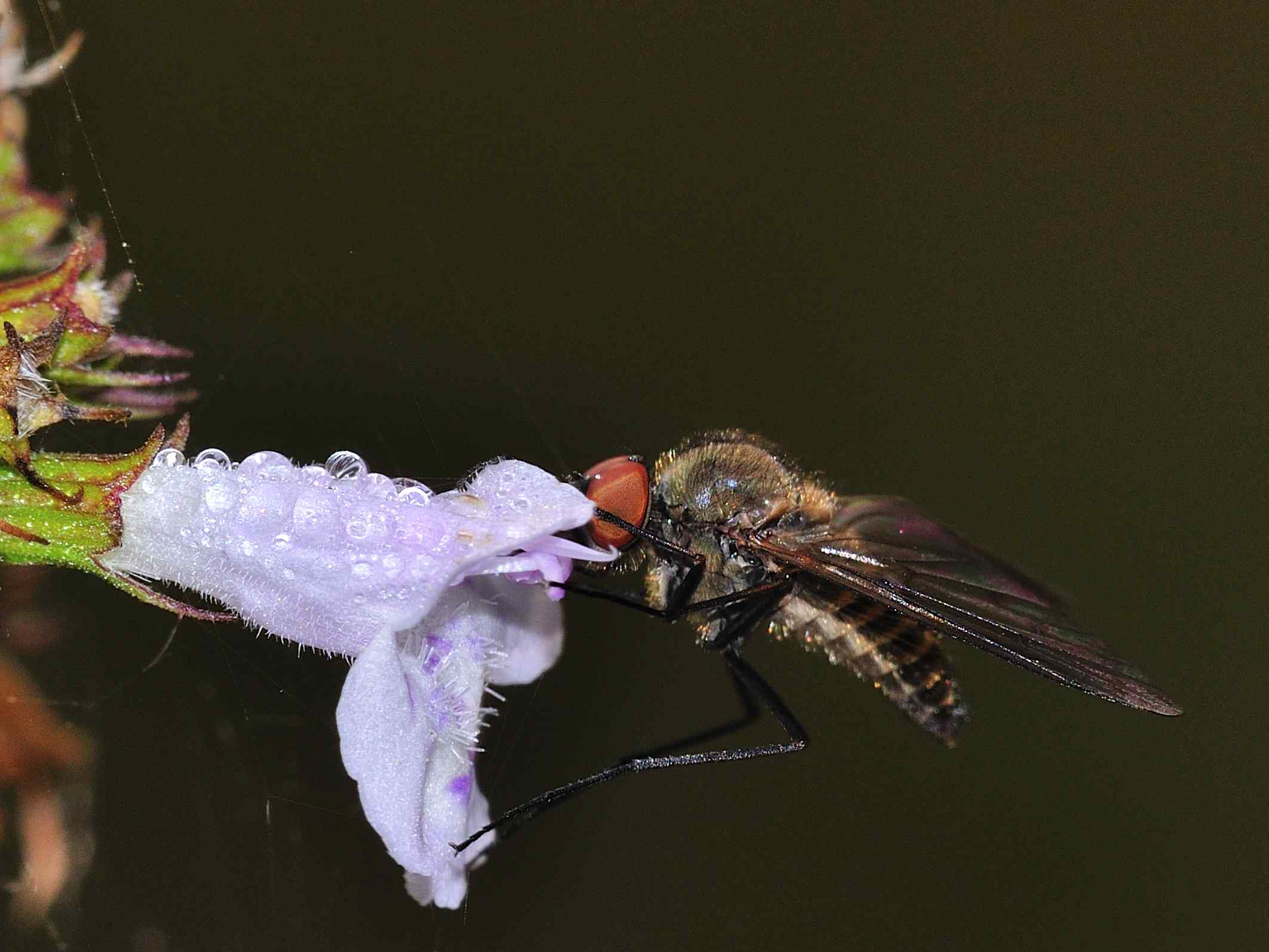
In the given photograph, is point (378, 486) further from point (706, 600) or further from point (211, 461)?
point (706, 600)

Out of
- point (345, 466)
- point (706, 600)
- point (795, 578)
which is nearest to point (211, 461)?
point (345, 466)

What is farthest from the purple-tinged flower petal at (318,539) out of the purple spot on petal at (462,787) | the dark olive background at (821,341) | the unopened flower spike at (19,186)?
the dark olive background at (821,341)

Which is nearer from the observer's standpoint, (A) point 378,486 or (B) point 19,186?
(A) point 378,486

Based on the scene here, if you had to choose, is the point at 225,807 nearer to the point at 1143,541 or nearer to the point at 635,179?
the point at 635,179

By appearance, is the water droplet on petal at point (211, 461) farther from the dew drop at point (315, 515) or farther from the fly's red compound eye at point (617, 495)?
the fly's red compound eye at point (617, 495)

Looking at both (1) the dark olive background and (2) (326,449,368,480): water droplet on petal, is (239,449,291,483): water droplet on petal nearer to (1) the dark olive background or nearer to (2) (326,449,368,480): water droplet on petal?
(2) (326,449,368,480): water droplet on petal
